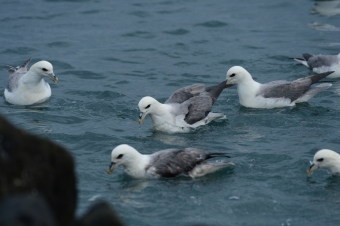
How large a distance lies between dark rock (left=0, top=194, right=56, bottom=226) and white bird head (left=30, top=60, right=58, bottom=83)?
802 centimetres

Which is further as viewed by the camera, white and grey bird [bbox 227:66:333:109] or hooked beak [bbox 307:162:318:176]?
white and grey bird [bbox 227:66:333:109]

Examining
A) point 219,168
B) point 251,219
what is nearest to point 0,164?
point 251,219

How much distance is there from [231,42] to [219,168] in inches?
345

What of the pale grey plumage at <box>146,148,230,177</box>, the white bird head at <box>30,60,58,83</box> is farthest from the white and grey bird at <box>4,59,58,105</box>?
the pale grey plumage at <box>146,148,230,177</box>

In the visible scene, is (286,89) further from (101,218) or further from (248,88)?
(101,218)

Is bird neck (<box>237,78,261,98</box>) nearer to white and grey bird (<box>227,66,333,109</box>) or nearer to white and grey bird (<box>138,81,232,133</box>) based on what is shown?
white and grey bird (<box>227,66,333,109</box>)

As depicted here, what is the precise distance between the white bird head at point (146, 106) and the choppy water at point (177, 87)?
1.39 ft

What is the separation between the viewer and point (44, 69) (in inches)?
521

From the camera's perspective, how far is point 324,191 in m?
9.53

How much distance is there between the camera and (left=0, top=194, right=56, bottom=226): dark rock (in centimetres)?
512

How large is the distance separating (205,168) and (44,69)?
15.1ft

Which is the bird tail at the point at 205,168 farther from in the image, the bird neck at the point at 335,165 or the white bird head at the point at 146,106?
the white bird head at the point at 146,106

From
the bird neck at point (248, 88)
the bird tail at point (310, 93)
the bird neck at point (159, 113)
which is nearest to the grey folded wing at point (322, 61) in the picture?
the bird tail at point (310, 93)

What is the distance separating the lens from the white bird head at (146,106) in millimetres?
11703
